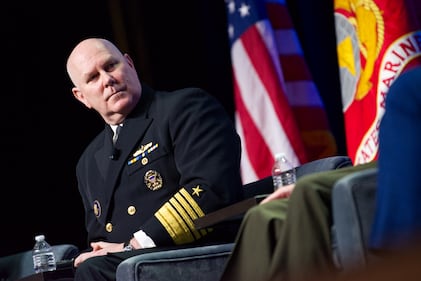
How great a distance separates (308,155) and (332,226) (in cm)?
244

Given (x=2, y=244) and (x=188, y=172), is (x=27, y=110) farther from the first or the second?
(x=188, y=172)

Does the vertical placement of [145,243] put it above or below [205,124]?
below

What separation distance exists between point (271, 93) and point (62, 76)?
1371 mm

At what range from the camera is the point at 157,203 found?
333 cm

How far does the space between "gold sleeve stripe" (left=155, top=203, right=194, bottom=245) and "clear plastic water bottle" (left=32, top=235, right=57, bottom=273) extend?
75cm

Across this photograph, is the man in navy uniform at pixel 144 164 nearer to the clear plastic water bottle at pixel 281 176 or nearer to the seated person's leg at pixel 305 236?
the clear plastic water bottle at pixel 281 176

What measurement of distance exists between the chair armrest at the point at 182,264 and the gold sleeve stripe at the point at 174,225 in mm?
194

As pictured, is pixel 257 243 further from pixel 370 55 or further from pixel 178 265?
pixel 370 55

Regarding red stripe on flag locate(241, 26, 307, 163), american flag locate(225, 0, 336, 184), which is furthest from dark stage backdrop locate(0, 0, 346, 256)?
red stripe on flag locate(241, 26, 307, 163)

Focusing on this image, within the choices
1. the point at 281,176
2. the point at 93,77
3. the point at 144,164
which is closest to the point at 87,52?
the point at 93,77

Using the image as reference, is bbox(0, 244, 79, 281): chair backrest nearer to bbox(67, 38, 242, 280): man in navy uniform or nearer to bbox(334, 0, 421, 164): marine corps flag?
bbox(67, 38, 242, 280): man in navy uniform

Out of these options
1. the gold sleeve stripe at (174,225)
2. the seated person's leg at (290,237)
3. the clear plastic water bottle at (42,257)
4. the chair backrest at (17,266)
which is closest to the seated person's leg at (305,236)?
the seated person's leg at (290,237)

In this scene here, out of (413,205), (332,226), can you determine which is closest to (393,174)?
(413,205)

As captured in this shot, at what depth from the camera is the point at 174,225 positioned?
315 centimetres
